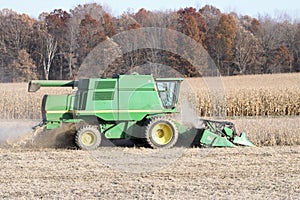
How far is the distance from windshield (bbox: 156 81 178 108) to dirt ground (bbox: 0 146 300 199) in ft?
3.70

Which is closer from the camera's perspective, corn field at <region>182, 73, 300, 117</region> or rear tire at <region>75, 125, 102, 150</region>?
rear tire at <region>75, 125, 102, 150</region>

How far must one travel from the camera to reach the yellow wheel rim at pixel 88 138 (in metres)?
10.8

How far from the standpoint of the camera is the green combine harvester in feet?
35.3

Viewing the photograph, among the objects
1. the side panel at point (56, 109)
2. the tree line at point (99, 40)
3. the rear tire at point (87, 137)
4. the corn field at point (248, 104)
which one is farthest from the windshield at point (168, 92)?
the tree line at point (99, 40)

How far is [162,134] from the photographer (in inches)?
436

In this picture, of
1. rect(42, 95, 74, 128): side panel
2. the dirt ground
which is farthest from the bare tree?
the dirt ground

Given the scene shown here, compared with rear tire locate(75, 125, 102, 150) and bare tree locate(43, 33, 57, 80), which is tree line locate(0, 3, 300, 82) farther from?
rear tire locate(75, 125, 102, 150)

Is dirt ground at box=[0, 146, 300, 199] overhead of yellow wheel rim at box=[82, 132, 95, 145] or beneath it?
beneath

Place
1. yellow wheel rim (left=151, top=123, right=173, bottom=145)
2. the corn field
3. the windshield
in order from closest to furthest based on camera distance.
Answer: yellow wheel rim (left=151, top=123, right=173, bottom=145) → the windshield → the corn field

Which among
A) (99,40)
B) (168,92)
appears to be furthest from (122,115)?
(99,40)

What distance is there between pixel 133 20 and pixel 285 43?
15.7 meters

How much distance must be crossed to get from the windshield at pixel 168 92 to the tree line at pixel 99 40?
76.3ft

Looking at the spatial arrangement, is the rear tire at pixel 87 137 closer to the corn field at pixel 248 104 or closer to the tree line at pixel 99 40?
the corn field at pixel 248 104

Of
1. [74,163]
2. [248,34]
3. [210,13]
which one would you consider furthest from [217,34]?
[74,163]
